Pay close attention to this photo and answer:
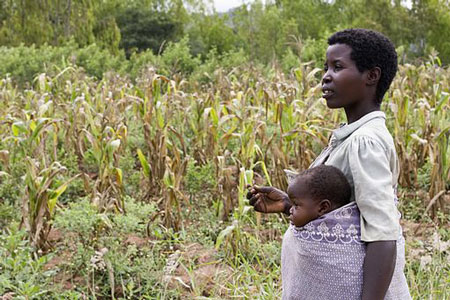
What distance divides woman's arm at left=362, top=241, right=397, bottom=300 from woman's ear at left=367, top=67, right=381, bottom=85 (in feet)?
1.41

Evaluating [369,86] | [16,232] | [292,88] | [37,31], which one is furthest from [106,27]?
[369,86]

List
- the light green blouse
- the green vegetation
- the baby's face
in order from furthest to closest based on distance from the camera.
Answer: the green vegetation < the baby's face < the light green blouse

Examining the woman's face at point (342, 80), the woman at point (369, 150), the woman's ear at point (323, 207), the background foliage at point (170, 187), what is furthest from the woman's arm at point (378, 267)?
the background foliage at point (170, 187)

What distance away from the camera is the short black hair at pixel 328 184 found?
1494mm

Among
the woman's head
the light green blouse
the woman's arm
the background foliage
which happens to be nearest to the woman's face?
the woman's head

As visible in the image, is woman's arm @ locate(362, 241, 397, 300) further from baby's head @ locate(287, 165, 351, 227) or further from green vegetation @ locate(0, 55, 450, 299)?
green vegetation @ locate(0, 55, 450, 299)

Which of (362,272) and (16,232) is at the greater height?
(362,272)

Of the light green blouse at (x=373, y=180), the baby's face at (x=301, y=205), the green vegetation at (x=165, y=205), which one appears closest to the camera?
the light green blouse at (x=373, y=180)

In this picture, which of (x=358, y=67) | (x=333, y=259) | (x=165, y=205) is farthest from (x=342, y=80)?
(x=165, y=205)

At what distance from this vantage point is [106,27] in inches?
768

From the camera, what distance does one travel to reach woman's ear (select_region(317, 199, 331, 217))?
4.95ft

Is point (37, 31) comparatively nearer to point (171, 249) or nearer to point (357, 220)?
point (171, 249)

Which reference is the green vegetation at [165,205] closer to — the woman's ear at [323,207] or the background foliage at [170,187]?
the background foliage at [170,187]

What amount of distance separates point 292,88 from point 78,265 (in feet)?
9.48
